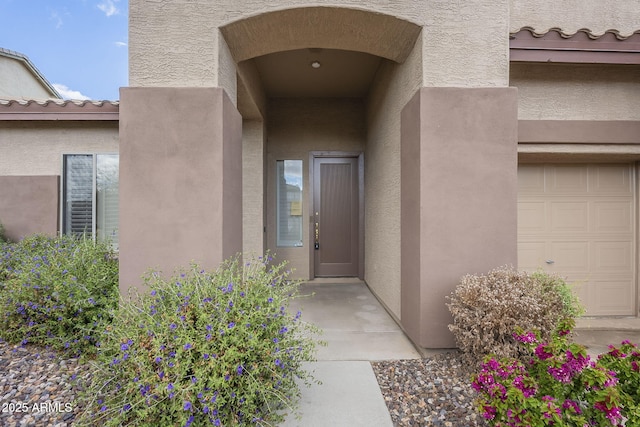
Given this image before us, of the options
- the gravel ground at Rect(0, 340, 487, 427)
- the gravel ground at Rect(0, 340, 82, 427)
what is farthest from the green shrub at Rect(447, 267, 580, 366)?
the gravel ground at Rect(0, 340, 82, 427)

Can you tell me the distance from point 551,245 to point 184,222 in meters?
4.96

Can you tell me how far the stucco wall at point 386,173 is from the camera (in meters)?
4.04

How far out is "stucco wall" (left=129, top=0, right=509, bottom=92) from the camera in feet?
10.7

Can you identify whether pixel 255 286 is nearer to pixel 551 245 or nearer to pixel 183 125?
pixel 183 125

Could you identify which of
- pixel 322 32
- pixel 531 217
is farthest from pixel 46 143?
pixel 531 217

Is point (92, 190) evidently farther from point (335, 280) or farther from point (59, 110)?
point (335, 280)

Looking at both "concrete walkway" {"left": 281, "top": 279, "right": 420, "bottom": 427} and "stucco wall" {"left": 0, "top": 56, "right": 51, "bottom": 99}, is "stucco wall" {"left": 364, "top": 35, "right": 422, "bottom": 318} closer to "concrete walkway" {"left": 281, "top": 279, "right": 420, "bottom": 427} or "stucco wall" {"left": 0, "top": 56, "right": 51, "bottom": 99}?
"concrete walkway" {"left": 281, "top": 279, "right": 420, "bottom": 427}

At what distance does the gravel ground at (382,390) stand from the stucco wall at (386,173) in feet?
4.08

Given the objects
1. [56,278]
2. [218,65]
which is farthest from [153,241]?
[218,65]

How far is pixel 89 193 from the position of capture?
221 inches

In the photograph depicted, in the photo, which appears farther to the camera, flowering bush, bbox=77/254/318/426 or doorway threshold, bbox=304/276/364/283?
doorway threshold, bbox=304/276/364/283

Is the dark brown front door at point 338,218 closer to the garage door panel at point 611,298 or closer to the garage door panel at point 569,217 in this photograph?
the garage door panel at point 569,217

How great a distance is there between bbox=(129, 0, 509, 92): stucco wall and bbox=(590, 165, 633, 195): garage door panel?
2.43 meters

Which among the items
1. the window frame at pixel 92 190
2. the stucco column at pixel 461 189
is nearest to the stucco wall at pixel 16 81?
the window frame at pixel 92 190
